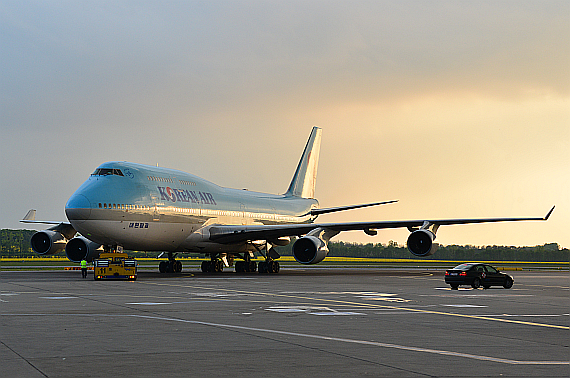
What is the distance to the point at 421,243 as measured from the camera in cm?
4078

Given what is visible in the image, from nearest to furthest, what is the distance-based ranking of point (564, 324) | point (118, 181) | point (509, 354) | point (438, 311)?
1. point (509, 354)
2. point (564, 324)
3. point (438, 311)
4. point (118, 181)

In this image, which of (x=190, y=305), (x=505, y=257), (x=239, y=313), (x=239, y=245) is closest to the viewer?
(x=239, y=313)

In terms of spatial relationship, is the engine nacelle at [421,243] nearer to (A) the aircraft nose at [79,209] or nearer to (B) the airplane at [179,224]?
(B) the airplane at [179,224]

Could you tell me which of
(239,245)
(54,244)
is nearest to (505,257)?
(239,245)

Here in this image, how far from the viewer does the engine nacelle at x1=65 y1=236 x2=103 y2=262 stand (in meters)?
44.6

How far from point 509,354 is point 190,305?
441 inches

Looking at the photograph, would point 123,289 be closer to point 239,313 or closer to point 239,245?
point 239,313

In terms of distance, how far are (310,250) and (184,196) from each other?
8.89 meters

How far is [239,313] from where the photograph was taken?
17828mm

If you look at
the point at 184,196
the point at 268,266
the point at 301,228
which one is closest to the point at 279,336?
the point at 301,228

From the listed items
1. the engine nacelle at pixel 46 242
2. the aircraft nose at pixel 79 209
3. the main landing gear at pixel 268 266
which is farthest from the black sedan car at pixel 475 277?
the engine nacelle at pixel 46 242

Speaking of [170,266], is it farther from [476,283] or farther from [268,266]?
[476,283]

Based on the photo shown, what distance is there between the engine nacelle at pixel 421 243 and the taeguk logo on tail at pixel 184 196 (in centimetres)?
1381

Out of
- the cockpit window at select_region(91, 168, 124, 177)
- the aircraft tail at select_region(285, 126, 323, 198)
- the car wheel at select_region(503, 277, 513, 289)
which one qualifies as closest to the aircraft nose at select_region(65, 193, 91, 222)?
the cockpit window at select_region(91, 168, 124, 177)
